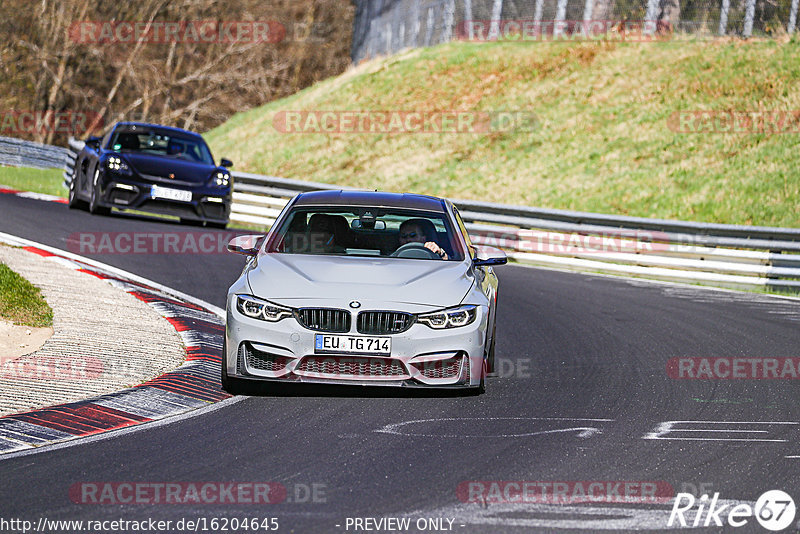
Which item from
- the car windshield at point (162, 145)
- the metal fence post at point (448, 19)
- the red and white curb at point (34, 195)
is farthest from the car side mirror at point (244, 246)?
the metal fence post at point (448, 19)

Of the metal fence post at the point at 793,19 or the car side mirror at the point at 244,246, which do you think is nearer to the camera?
the car side mirror at the point at 244,246

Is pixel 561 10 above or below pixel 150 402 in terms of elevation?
above

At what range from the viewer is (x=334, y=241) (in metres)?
9.08

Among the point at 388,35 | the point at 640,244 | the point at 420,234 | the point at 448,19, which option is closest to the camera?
the point at 420,234

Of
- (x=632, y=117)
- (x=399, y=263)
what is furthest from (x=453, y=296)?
(x=632, y=117)

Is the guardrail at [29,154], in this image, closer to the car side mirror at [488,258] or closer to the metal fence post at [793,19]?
the metal fence post at [793,19]

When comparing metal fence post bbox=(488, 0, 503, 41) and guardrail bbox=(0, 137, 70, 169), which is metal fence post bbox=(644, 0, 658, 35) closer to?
metal fence post bbox=(488, 0, 503, 41)

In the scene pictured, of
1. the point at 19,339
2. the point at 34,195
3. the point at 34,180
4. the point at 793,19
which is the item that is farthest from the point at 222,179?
the point at 793,19

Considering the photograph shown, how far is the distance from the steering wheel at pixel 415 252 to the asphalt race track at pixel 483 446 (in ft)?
3.48

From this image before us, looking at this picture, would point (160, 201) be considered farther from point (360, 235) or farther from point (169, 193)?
point (360, 235)

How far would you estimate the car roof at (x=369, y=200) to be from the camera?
934 centimetres

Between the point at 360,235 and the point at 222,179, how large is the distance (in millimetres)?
Result: 10129

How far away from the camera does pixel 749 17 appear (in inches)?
1284

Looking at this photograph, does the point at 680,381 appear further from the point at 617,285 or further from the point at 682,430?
the point at 617,285
